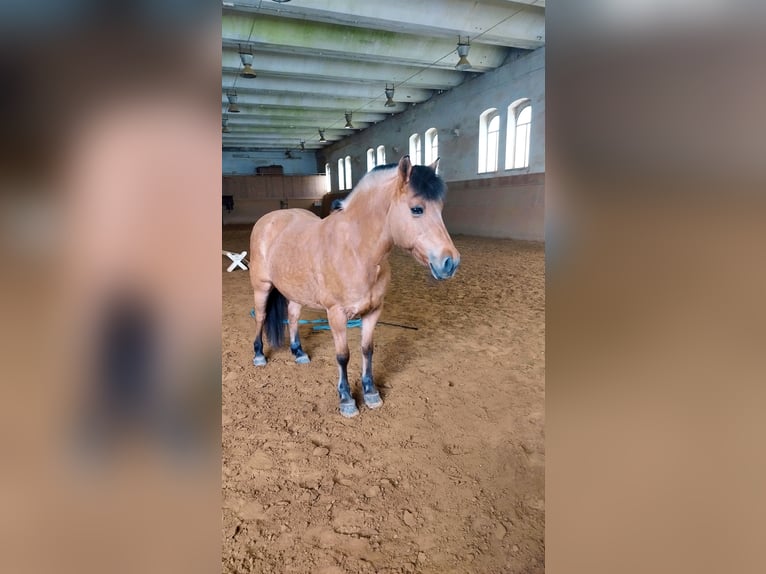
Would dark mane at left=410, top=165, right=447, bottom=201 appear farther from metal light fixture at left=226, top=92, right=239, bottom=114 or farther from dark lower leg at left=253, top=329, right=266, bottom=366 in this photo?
metal light fixture at left=226, top=92, right=239, bottom=114

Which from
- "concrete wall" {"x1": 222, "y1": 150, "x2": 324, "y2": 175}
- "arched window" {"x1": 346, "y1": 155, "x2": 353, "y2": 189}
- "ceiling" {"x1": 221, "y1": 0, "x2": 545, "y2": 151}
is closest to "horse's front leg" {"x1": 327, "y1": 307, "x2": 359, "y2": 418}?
"ceiling" {"x1": 221, "y1": 0, "x2": 545, "y2": 151}

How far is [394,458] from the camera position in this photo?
1926 mm

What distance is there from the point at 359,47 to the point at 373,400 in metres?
9.15

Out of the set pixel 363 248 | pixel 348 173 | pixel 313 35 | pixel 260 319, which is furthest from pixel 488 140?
pixel 363 248

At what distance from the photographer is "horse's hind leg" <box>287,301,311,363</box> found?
3.13 meters

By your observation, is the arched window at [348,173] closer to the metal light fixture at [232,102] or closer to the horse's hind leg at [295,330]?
the metal light fixture at [232,102]

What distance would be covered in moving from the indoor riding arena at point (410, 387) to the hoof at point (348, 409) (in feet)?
0.13

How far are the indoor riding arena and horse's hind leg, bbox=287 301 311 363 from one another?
83 mm

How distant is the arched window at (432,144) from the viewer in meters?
13.4

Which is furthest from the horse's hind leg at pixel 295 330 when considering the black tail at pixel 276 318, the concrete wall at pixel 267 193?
the concrete wall at pixel 267 193
